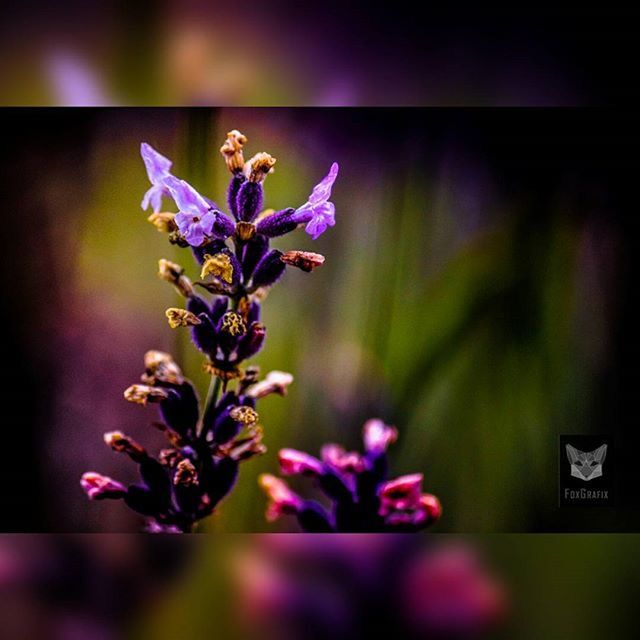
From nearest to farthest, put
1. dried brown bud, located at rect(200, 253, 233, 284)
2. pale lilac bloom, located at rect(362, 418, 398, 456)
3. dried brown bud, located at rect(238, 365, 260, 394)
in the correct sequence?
1. dried brown bud, located at rect(200, 253, 233, 284)
2. dried brown bud, located at rect(238, 365, 260, 394)
3. pale lilac bloom, located at rect(362, 418, 398, 456)

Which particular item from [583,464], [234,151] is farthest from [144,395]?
[583,464]

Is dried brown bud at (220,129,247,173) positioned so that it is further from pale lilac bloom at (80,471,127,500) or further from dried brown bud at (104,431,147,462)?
pale lilac bloom at (80,471,127,500)

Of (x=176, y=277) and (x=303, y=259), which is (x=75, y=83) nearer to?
(x=176, y=277)

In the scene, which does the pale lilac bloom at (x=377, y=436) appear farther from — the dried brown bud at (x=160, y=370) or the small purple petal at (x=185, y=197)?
the small purple petal at (x=185, y=197)

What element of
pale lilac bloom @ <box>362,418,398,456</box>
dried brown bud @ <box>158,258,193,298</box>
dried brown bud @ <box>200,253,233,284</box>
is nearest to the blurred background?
pale lilac bloom @ <box>362,418,398,456</box>

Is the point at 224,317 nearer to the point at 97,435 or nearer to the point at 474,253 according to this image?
the point at 97,435

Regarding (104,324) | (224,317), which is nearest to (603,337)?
(224,317)
